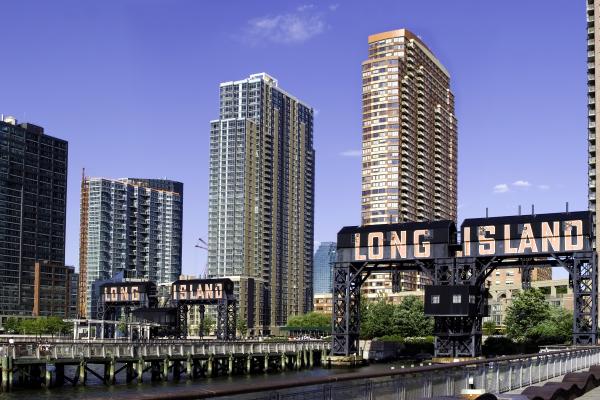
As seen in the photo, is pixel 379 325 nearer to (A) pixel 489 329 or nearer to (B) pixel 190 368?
(A) pixel 489 329

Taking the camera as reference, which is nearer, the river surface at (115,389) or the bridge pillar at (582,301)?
the river surface at (115,389)

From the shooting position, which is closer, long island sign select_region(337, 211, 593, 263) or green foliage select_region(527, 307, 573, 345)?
long island sign select_region(337, 211, 593, 263)

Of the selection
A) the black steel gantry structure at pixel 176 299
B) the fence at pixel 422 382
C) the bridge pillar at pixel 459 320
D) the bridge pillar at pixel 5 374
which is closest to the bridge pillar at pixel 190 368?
the bridge pillar at pixel 5 374

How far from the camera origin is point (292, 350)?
97.9 meters

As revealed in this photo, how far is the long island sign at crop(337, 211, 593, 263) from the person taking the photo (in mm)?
79938

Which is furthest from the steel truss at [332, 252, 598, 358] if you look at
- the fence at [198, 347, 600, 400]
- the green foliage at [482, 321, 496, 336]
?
the green foliage at [482, 321, 496, 336]

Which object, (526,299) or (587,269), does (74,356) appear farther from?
(526,299)

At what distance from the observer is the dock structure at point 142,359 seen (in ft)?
224

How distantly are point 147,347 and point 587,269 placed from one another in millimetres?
44038

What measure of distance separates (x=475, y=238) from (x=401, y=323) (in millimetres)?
51922

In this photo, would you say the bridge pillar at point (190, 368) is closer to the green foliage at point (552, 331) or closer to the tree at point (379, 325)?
the green foliage at point (552, 331)

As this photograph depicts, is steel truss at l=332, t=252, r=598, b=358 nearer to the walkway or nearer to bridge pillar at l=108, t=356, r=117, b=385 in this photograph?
bridge pillar at l=108, t=356, r=117, b=385

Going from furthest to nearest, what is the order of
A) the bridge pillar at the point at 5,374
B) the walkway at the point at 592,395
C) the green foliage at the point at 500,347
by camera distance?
1. the green foliage at the point at 500,347
2. the bridge pillar at the point at 5,374
3. the walkway at the point at 592,395

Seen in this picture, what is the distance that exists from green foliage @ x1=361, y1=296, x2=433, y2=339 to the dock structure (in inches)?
1235
